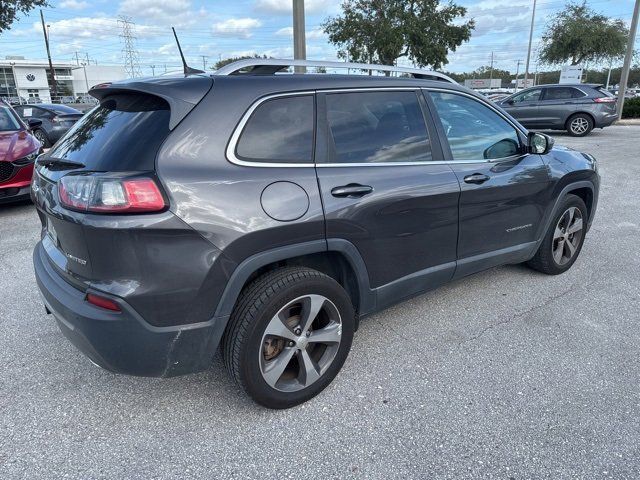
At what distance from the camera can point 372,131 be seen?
9.27ft

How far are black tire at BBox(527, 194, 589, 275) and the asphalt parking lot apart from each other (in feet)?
1.59

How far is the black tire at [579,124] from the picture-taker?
15.2 m

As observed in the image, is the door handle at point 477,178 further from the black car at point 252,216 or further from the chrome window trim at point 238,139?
the chrome window trim at point 238,139

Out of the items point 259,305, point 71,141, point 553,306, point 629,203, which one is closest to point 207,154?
point 259,305

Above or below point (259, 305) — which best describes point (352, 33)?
above

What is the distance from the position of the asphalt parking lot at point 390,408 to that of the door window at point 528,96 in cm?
1362

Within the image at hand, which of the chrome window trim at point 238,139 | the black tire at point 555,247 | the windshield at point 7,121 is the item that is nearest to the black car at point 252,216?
the chrome window trim at point 238,139

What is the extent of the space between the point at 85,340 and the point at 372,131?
1880 millimetres

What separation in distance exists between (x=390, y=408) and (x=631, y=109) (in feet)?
87.5

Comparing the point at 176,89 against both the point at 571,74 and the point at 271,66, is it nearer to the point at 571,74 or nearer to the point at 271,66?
the point at 271,66

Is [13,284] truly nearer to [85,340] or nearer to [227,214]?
[85,340]

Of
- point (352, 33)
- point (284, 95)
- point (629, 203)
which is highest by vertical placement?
point (352, 33)

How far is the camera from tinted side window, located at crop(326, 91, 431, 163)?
2658 mm

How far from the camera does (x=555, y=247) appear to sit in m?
4.20
